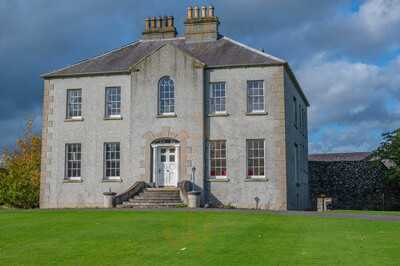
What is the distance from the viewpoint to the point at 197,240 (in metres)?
14.6

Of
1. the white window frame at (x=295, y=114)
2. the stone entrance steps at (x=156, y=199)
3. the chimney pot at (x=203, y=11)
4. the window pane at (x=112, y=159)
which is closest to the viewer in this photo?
the stone entrance steps at (x=156, y=199)

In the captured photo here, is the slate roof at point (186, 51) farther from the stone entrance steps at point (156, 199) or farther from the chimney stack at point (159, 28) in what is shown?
the stone entrance steps at point (156, 199)

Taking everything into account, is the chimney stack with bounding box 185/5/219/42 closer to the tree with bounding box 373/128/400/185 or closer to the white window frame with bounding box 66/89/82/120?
the white window frame with bounding box 66/89/82/120

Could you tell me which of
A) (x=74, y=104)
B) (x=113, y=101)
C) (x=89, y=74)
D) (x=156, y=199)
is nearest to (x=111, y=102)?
(x=113, y=101)

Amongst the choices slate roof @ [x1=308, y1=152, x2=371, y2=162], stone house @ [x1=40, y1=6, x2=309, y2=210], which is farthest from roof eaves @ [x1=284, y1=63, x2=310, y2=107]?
slate roof @ [x1=308, y1=152, x2=371, y2=162]

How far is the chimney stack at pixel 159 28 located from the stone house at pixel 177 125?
1.75 meters

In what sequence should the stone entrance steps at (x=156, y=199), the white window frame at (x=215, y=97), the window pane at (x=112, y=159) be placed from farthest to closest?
the window pane at (x=112, y=159) < the white window frame at (x=215, y=97) < the stone entrance steps at (x=156, y=199)

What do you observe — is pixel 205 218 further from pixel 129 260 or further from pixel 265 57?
pixel 265 57

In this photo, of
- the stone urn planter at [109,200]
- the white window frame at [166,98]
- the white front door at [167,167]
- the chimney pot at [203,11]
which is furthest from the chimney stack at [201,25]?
the stone urn planter at [109,200]

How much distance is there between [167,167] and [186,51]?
6348mm

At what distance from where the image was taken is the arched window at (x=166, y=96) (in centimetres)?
3097

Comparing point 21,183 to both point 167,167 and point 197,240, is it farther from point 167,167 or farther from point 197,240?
point 197,240

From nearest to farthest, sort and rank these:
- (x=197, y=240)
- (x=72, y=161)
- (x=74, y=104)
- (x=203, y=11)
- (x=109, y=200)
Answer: (x=197, y=240), (x=109, y=200), (x=72, y=161), (x=74, y=104), (x=203, y=11)

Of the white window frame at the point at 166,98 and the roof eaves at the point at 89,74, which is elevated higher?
the roof eaves at the point at 89,74
